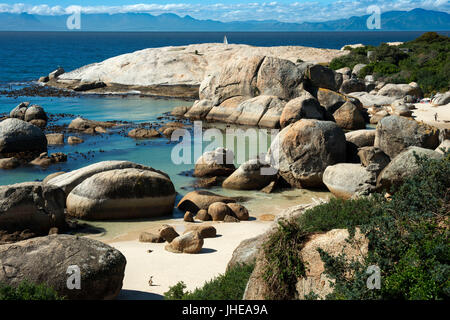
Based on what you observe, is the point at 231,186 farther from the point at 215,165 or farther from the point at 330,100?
the point at 330,100

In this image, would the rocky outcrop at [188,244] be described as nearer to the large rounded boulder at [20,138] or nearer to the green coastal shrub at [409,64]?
the large rounded boulder at [20,138]

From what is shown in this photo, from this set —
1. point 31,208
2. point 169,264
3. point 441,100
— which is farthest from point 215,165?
point 441,100

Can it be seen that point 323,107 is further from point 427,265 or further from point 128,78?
point 128,78

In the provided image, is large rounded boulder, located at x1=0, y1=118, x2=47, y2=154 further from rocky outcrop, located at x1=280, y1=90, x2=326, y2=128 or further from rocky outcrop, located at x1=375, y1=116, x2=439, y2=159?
rocky outcrop, located at x1=375, y1=116, x2=439, y2=159

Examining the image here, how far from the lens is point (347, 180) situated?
54.1ft

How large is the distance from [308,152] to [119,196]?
7.05 m

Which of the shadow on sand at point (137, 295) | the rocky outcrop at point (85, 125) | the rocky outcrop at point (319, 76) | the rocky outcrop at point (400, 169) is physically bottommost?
the shadow on sand at point (137, 295)

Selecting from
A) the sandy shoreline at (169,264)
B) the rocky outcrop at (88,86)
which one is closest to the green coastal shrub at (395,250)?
the sandy shoreline at (169,264)

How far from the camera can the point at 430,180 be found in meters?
8.54

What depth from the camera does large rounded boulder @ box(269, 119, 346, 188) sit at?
1830 cm

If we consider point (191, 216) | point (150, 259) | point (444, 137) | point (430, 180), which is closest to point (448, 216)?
point (430, 180)

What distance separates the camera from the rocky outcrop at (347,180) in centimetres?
1597

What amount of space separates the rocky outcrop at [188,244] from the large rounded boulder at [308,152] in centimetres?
735
